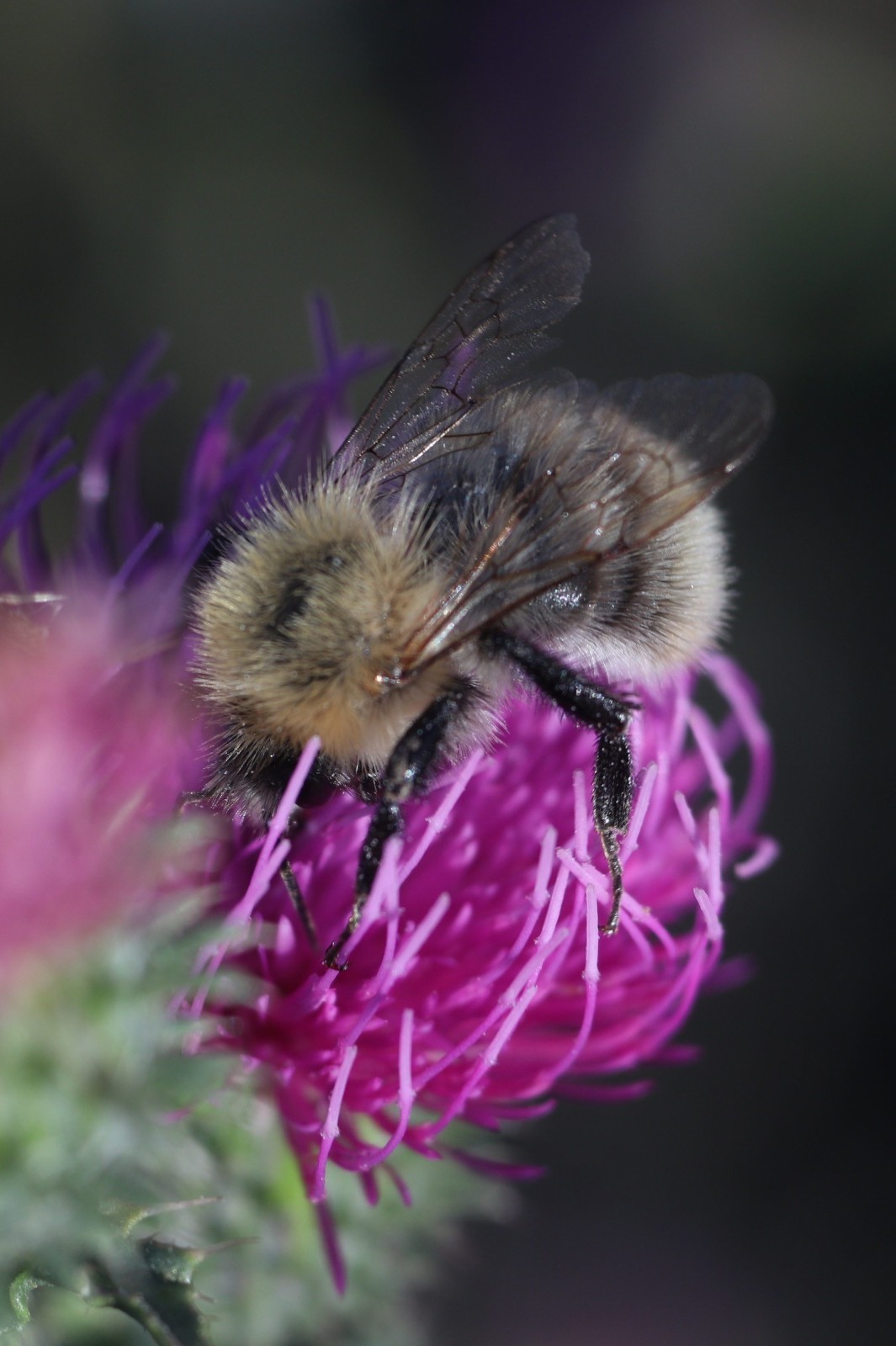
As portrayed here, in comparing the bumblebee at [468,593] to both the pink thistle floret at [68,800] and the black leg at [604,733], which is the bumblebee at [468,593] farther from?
the pink thistle floret at [68,800]

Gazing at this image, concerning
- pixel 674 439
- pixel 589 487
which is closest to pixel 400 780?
pixel 589 487

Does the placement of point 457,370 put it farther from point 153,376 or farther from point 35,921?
point 153,376

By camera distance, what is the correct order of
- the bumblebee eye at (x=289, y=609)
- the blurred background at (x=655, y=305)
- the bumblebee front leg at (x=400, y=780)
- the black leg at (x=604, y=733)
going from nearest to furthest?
1. the bumblebee eye at (x=289, y=609)
2. the bumblebee front leg at (x=400, y=780)
3. the black leg at (x=604, y=733)
4. the blurred background at (x=655, y=305)

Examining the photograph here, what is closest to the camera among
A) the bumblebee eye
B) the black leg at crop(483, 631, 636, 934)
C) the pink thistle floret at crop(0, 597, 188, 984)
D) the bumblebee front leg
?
the pink thistle floret at crop(0, 597, 188, 984)

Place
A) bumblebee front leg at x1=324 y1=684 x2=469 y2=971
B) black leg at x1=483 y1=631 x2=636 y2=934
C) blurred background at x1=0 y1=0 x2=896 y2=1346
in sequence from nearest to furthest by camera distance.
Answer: bumblebee front leg at x1=324 y1=684 x2=469 y2=971 → black leg at x1=483 y1=631 x2=636 y2=934 → blurred background at x1=0 y1=0 x2=896 y2=1346

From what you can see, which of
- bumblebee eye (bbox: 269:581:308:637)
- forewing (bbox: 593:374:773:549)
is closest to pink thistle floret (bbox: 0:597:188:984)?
→ bumblebee eye (bbox: 269:581:308:637)

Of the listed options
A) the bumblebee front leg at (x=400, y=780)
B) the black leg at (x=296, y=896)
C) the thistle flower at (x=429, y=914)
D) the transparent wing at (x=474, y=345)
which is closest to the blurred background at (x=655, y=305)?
the thistle flower at (x=429, y=914)

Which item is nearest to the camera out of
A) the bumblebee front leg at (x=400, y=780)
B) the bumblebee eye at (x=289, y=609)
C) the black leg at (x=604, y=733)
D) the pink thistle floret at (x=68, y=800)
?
the pink thistle floret at (x=68, y=800)

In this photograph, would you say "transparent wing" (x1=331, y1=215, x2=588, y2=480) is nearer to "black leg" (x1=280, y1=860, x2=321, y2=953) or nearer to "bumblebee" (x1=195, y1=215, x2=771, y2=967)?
"bumblebee" (x1=195, y1=215, x2=771, y2=967)

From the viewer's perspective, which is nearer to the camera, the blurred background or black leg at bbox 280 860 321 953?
black leg at bbox 280 860 321 953
